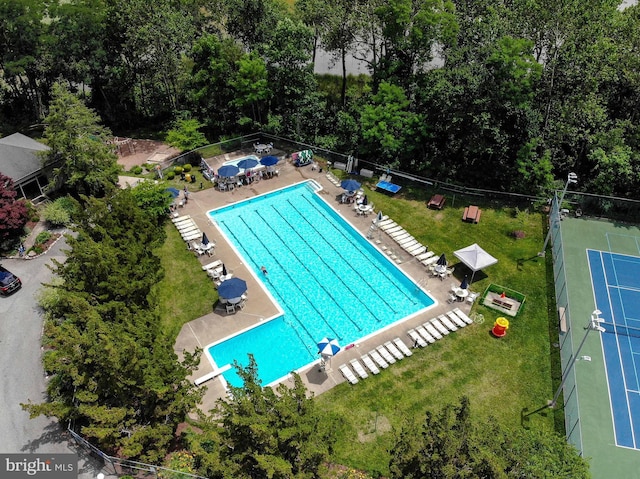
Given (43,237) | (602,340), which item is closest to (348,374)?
(602,340)

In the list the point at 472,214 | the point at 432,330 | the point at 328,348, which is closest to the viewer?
the point at 328,348

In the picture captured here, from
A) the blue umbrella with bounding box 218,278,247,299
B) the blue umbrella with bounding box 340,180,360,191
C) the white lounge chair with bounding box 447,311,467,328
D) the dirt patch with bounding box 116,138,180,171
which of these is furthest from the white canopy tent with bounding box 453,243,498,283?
the dirt patch with bounding box 116,138,180,171

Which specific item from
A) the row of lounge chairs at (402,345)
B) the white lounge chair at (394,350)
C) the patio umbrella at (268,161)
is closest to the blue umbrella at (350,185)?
the patio umbrella at (268,161)

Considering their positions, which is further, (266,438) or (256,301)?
(256,301)

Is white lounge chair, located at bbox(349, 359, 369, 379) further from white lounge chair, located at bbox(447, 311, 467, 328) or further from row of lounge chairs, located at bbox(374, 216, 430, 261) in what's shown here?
row of lounge chairs, located at bbox(374, 216, 430, 261)

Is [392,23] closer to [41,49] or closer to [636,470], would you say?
[41,49]

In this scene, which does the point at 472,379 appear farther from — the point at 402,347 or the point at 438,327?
the point at 402,347
